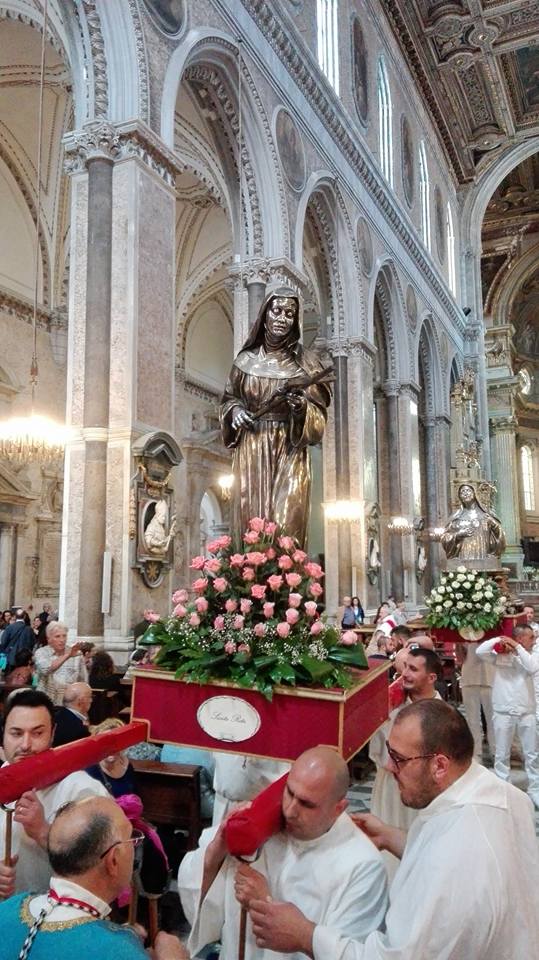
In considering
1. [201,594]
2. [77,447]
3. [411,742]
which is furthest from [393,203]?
[411,742]

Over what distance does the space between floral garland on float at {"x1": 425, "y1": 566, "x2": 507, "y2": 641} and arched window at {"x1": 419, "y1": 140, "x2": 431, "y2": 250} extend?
644 inches

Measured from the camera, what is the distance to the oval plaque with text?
107 inches

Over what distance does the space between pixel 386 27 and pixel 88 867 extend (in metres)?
21.2

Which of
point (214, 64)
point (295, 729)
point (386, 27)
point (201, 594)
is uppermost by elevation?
point (386, 27)

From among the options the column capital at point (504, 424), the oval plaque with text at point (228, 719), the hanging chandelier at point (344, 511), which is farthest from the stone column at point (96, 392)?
the column capital at point (504, 424)

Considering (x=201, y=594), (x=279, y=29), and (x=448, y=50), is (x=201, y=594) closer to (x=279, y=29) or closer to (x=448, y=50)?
(x=279, y=29)

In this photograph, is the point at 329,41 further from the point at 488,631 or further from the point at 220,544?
the point at 220,544

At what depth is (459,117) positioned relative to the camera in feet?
80.2

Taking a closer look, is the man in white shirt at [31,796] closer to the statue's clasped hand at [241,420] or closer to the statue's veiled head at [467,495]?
the statue's clasped hand at [241,420]

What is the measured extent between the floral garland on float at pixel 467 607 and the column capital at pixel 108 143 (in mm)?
5722

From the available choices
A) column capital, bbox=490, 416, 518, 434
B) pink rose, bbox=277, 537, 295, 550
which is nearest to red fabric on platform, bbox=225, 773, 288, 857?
pink rose, bbox=277, 537, 295, 550

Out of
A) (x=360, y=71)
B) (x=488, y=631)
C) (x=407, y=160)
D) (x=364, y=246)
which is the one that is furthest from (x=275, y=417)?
(x=407, y=160)

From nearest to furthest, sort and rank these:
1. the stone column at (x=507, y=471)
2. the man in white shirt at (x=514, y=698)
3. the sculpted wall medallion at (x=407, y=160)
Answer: the man in white shirt at (x=514, y=698) → the sculpted wall medallion at (x=407, y=160) → the stone column at (x=507, y=471)

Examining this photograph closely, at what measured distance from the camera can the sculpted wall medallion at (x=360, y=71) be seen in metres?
15.8
